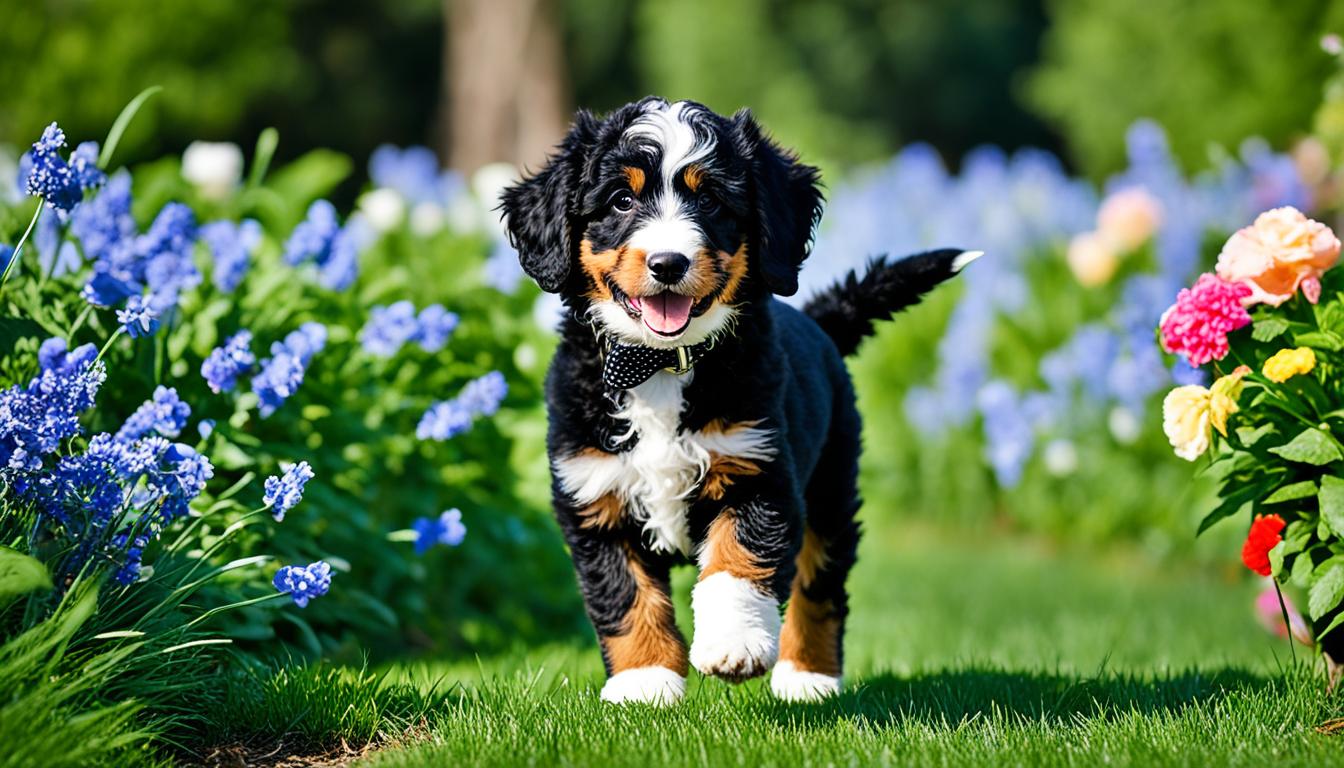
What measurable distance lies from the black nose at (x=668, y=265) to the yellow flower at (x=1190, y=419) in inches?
59.9

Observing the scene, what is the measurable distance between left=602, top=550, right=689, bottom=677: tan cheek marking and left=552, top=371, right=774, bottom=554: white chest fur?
149mm

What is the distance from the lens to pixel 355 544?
5023mm

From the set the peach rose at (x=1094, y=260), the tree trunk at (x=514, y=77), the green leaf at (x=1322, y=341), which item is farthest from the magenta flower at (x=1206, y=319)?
the tree trunk at (x=514, y=77)

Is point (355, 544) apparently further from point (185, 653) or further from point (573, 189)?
point (573, 189)

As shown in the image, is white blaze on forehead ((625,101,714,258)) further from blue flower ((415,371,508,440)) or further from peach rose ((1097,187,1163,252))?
peach rose ((1097,187,1163,252))

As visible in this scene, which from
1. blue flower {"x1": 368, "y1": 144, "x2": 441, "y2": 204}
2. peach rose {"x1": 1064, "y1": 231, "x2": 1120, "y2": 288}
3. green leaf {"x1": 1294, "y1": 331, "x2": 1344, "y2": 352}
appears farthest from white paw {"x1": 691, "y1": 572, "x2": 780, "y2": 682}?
blue flower {"x1": 368, "y1": 144, "x2": 441, "y2": 204}

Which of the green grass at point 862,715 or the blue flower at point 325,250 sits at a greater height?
the blue flower at point 325,250

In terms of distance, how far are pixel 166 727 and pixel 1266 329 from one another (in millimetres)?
3090

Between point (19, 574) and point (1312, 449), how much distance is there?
315cm

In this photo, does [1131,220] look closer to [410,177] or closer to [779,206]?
[410,177]

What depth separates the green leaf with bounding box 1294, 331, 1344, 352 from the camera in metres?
3.88

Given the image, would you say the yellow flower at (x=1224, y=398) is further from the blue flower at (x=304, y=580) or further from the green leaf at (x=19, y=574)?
the green leaf at (x=19, y=574)

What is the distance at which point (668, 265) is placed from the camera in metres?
3.40

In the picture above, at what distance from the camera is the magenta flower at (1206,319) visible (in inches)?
158
